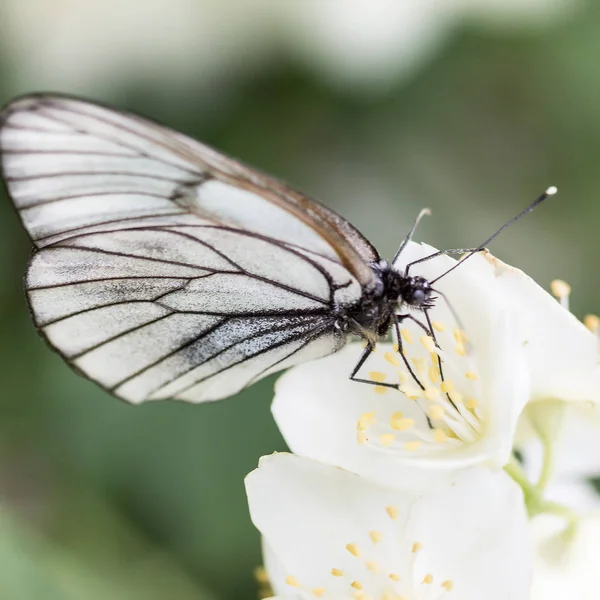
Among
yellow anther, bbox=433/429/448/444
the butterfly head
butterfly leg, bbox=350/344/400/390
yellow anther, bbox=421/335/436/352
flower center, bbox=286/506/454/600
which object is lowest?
flower center, bbox=286/506/454/600

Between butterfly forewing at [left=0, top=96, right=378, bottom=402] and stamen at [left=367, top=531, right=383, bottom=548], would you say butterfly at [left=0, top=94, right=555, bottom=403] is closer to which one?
butterfly forewing at [left=0, top=96, right=378, bottom=402]

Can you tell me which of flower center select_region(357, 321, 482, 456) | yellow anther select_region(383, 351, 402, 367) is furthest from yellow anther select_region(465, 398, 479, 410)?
yellow anther select_region(383, 351, 402, 367)

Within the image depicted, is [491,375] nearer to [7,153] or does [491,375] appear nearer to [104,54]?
[7,153]

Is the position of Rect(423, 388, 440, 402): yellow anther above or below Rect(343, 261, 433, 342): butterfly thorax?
below

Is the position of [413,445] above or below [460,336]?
below

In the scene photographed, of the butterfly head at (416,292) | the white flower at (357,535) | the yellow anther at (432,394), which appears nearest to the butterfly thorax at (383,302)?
the butterfly head at (416,292)

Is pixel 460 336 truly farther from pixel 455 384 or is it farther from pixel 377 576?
pixel 377 576

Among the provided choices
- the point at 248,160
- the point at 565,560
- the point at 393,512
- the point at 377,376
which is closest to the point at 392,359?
the point at 377,376

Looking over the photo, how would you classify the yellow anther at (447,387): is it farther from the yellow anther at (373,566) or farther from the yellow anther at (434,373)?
the yellow anther at (373,566)
